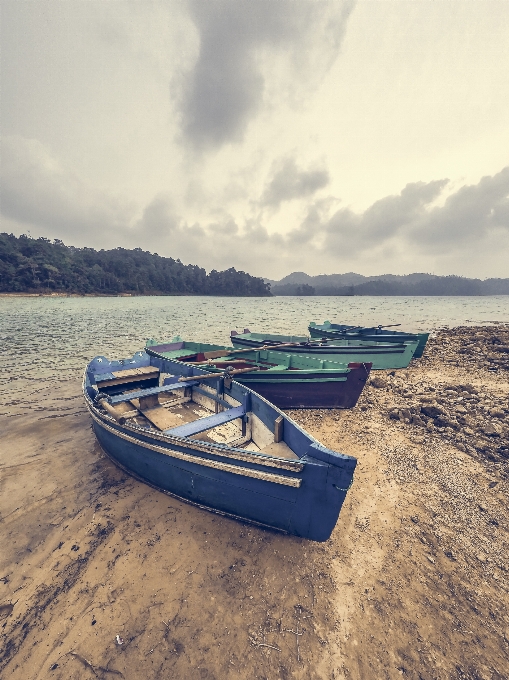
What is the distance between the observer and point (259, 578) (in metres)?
4.58

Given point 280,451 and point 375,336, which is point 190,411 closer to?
point 280,451

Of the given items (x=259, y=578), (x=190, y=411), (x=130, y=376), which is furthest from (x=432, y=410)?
(x=130, y=376)

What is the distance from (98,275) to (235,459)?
129 meters

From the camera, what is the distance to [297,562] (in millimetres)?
4820

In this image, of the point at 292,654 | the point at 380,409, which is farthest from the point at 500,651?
the point at 380,409

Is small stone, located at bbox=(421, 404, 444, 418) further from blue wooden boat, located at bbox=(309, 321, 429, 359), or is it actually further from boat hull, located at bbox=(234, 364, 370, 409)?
blue wooden boat, located at bbox=(309, 321, 429, 359)

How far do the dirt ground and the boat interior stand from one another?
63.2 inches

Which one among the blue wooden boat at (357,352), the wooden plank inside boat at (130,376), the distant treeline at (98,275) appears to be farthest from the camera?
the distant treeline at (98,275)

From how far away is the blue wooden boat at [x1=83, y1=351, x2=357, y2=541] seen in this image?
4.37 metres

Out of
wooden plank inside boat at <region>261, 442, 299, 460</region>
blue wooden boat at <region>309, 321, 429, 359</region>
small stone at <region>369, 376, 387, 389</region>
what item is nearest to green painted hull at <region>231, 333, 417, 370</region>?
small stone at <region>369, 376, 387, 389</region>

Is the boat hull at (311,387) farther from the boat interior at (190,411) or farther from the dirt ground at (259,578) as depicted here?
the dirt ground at (259,578)

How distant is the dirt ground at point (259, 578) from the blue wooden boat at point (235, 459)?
65 centimetres

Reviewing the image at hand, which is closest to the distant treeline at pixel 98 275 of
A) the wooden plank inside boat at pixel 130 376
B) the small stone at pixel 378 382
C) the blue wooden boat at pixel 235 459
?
the wooden plank inside boat at pixel 130 376

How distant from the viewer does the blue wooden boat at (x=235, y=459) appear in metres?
4.37
